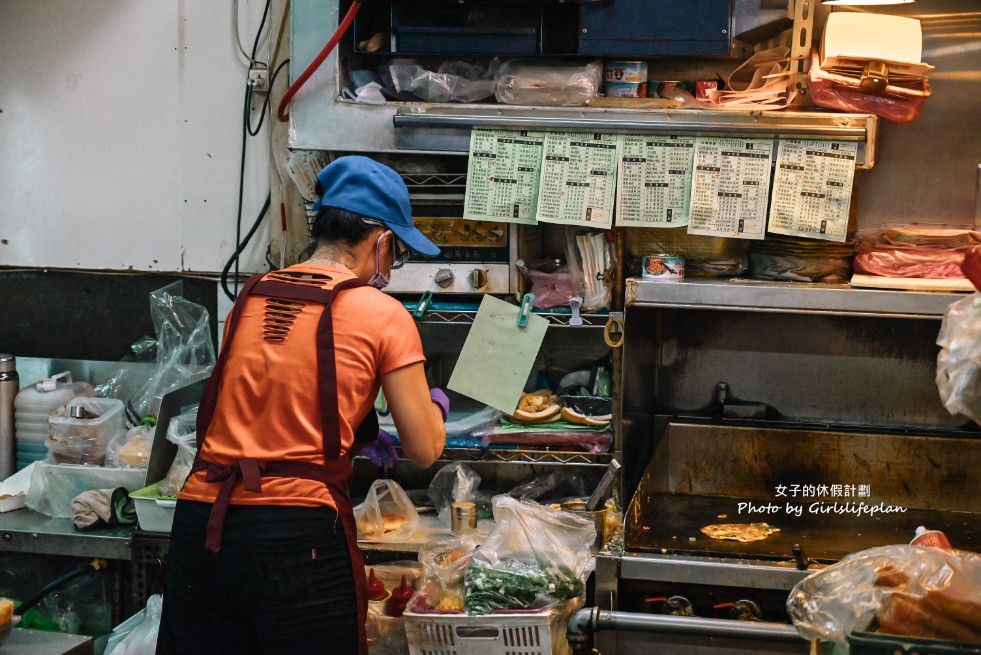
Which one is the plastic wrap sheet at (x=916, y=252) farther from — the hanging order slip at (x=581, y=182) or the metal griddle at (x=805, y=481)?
the hanging order slip at (x=581, y=182)

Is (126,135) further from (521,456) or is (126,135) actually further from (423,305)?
(521,456)

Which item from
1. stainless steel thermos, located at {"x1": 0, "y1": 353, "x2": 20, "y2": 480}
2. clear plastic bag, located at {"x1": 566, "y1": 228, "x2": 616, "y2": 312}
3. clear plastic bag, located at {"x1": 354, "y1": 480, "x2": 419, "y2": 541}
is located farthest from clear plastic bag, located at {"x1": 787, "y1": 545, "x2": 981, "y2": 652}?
stainless steel thermos, located at {"x1": 0, "y1": 353, "x2": 20, "y2": 480}

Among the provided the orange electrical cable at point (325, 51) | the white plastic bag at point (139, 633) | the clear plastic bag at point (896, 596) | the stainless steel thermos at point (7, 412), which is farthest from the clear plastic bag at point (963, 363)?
the stainless steel thermos at point (7, 412)

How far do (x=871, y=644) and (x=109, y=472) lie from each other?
225 cm

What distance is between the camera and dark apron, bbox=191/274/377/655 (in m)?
1.91

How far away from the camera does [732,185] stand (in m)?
2.66

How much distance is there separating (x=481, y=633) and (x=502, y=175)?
1212 millimetres

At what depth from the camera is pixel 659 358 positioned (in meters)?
3.22

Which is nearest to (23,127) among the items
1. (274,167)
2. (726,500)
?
(274,167)

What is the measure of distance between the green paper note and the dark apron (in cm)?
75

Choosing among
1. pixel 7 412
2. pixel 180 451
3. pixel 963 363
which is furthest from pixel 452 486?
pixel 963 363

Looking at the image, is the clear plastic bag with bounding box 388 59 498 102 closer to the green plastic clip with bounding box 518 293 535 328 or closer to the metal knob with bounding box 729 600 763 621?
the green plastic clip with bounding box 518 293 535 328

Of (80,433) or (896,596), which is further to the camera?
(80,433)

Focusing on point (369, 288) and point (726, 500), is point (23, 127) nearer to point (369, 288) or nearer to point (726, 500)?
point (369, 288)
